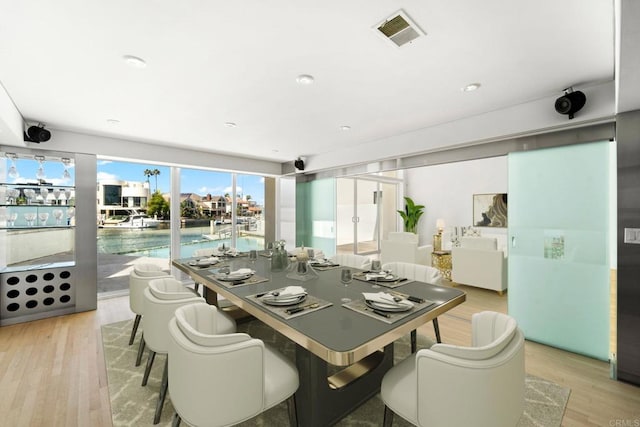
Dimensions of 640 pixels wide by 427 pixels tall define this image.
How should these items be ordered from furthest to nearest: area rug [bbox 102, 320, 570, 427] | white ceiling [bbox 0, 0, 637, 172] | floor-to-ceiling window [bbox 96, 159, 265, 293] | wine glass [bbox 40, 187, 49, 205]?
floor-to-ceiling window [bbox 96, 159, 265, 293], wine glass [bbox 40, 187, 49, 205], area rug [bbox 102, 320, 570, 427], white ceiling [bbox 0, 0, 637, 172]

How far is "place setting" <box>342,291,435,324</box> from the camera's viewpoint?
5.05 ft

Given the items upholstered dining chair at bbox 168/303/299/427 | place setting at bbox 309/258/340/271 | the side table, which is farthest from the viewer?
the side table

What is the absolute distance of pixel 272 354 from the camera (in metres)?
1.67

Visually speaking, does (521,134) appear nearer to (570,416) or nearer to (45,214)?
(570,416)

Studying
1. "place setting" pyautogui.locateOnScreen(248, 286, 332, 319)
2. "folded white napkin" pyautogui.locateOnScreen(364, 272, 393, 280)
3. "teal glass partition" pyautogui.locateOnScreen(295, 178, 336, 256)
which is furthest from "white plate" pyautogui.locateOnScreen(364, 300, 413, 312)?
"teal glass partition" pyautogui.locateOnScreen(295, 178, 336, 256)

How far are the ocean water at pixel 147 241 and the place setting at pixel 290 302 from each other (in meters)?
3.23

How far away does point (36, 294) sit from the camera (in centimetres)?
351

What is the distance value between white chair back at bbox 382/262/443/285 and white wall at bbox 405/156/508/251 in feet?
15.9

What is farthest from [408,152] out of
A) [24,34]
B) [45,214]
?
Answer: [45,214]

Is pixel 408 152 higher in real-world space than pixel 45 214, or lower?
higher

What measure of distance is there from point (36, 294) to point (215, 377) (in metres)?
3.90

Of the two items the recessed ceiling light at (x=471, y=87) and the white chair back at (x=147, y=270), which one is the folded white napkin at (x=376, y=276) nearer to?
the recessed ceiling light at (x=471, y=87)

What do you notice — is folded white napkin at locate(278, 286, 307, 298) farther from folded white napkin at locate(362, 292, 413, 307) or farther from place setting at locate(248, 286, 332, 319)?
folded white napkin at locate(362, 292, 413, 307)

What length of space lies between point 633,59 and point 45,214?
5726 mm
